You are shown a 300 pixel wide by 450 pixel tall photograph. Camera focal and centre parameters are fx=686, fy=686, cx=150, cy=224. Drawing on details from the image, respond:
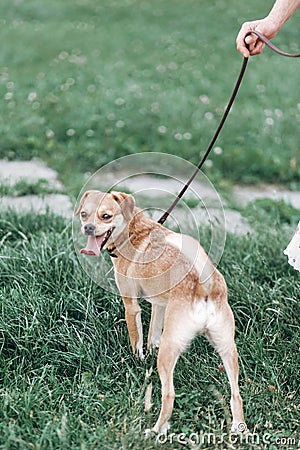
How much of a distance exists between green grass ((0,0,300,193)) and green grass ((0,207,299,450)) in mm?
1671

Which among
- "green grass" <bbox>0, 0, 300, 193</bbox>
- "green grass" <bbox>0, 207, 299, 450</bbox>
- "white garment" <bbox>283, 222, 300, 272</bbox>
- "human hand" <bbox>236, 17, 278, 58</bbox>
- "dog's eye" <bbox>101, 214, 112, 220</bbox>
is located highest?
"human hand" <bbox>236, 17, 278, 58</bbox>

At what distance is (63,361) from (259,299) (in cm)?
107

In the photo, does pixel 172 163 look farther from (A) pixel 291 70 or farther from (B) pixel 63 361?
(A) pixel 291 70

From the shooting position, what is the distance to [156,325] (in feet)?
9.61

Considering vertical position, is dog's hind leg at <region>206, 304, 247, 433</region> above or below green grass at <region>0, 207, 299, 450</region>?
above

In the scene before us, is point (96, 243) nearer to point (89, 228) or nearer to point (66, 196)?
point (89, 228)

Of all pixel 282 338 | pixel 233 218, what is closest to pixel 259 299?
pixel 282 338

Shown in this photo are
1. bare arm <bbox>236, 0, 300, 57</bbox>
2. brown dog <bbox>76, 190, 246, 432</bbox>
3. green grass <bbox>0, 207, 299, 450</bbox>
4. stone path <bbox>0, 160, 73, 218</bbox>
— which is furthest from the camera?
stone path <bbox>0, 160, 73, 218</bbox>

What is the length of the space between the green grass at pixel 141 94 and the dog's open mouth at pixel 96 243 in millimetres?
2388

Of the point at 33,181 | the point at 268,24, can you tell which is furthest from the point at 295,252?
the point at 33,181

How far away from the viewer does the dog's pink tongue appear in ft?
8.48

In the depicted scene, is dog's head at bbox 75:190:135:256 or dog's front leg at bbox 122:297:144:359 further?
dog's front leg at bbox 122:297:144:359
